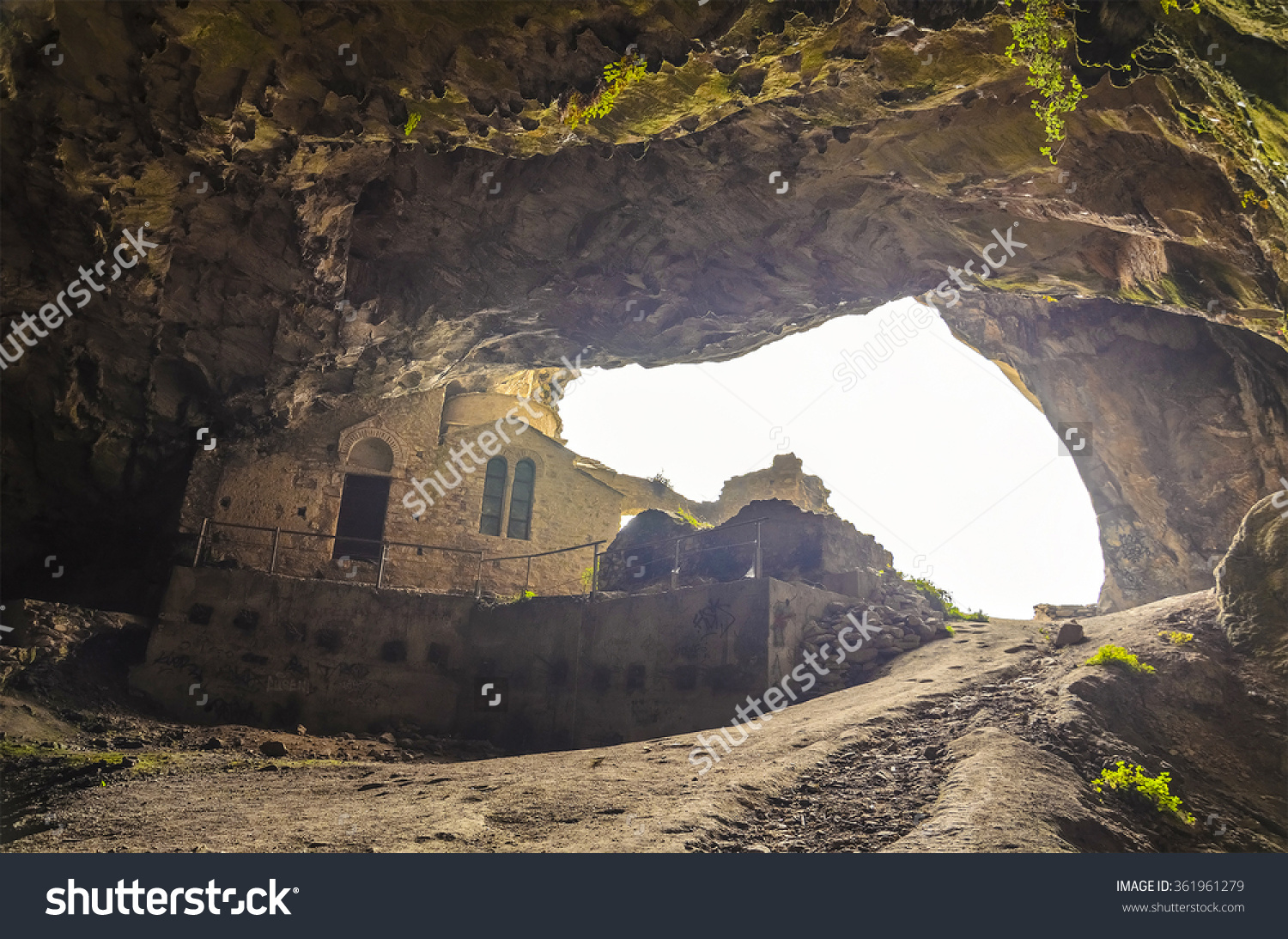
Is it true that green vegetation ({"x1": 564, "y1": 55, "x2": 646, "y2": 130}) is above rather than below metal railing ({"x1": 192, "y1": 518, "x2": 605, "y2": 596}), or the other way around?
above

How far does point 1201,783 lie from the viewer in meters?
6.74

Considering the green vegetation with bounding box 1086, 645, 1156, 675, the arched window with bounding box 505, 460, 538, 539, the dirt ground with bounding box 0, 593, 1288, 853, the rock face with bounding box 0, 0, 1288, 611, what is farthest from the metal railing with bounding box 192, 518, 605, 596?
the green vegetation with bounding box 1086, 645, 1156, 675

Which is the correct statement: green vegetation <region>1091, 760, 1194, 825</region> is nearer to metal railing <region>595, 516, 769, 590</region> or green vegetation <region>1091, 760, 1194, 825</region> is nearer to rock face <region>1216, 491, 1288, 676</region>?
rock face <region>1216, 491, 1288, 676</region>

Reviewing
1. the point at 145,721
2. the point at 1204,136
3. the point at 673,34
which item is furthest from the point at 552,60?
the point at 145,721

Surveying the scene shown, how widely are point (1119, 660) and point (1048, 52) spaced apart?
19.5 ft

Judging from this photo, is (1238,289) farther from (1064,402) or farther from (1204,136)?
(1064,402)

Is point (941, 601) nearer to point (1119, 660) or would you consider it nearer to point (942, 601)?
point (942, 601)

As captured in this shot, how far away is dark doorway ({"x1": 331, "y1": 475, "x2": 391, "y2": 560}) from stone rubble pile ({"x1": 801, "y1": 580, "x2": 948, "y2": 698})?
9729mm

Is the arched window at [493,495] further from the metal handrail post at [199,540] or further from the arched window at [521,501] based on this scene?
the metal handrail post at [199,540]

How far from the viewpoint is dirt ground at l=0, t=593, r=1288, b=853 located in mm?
5684

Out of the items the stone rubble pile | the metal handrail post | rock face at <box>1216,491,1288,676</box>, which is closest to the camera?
rock face at <box>1216,491,1288,676</box>

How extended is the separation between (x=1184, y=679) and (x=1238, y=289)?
12.6 ft

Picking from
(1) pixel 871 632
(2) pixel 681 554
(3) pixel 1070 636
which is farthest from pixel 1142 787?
(2) pixel 681 554

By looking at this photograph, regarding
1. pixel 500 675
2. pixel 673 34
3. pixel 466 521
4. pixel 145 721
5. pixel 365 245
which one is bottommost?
pixel 145 721
